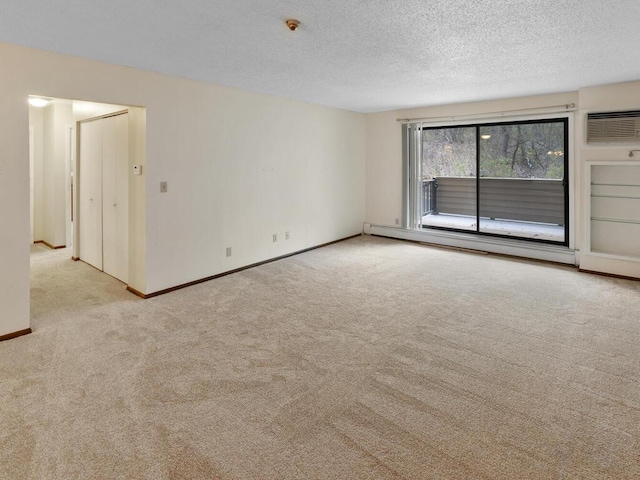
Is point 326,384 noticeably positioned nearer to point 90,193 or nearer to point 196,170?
point 196,170

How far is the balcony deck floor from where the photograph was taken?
639cm

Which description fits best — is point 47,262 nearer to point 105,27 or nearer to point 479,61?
point 105,27

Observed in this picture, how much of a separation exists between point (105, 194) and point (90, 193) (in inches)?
22.3

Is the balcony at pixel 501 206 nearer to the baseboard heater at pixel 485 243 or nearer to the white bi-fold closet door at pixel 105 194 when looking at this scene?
the baseboard heater at pixel 485 243

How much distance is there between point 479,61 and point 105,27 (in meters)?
3.16

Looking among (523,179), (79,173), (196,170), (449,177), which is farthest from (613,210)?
(79,173)

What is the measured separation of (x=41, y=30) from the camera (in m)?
2.76

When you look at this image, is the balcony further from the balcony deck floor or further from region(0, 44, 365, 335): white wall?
region(0, 44, 365, 335): white wall

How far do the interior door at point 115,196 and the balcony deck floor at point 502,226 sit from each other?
4993 millimetres

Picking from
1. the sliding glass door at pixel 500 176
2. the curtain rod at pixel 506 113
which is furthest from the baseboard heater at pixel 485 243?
the curtain rod at pixel 506 113

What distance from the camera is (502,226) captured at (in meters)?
7.06

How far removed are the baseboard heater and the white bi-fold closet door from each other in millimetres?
4417

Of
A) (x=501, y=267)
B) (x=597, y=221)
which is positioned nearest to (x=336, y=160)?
(x=501, y=267)

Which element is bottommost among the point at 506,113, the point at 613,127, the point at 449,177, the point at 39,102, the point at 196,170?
the point at 196,170
